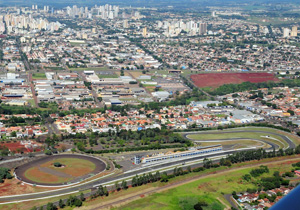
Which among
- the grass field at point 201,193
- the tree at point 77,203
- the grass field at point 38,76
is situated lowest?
the grass field at point 201,193

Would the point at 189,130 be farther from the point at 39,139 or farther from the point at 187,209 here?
the point at 187,209

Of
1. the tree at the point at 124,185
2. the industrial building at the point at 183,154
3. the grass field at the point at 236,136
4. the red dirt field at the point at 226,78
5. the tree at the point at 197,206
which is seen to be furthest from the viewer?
the red dirt field at the point at 226,78

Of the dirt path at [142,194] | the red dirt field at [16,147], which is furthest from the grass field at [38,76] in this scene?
the dirt path at [142,194]

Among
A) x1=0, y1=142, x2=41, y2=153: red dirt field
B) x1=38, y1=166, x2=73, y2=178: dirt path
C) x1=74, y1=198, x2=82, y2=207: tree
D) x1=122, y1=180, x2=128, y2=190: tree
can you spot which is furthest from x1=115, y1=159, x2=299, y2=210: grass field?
x1=0, y1=142, x2=41, y2=153: red dirt field

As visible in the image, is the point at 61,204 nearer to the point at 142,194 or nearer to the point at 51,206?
the point at 51,206

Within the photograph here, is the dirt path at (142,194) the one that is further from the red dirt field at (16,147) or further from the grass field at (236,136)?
the red dirt field at (16,147)

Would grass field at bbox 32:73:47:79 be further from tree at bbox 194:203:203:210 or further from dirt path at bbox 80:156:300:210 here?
tree at bbox 194:203:203:210
